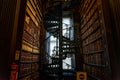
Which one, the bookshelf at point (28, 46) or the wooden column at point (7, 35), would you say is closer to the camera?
the wooden column at point (7, 35)

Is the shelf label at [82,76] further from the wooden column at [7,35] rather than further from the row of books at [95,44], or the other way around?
the wooden column at [7,35]

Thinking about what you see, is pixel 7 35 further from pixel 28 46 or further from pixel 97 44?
pixel 97 44

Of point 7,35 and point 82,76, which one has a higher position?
point 7,35

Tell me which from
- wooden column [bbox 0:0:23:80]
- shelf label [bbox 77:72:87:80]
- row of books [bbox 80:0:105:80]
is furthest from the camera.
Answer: row of books [bbox 80:0:105:80]

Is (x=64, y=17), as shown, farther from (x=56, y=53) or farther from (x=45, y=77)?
(x=45, y=77)

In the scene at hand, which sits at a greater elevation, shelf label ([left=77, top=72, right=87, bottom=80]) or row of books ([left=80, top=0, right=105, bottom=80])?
row of books ([left=80, top=0, right=105, bottom=80])

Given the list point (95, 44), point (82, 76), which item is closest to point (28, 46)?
point (82, 76)

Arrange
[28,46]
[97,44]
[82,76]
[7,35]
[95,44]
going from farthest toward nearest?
[28,46] → [95,44] → [97,44] → [82,76] → [7,35]

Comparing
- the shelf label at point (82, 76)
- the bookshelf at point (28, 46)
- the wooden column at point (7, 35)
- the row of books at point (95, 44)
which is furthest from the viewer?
the bookshelf at point (28, 46)

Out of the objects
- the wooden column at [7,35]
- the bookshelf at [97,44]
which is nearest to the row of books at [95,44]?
the bookshelf at [97,44]

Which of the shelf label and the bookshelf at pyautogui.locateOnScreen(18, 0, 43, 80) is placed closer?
the shelf label

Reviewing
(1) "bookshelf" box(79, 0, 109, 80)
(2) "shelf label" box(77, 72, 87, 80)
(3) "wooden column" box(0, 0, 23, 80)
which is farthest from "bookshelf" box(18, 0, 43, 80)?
(1) "bookshelf" box(79, 0, 109, 80)

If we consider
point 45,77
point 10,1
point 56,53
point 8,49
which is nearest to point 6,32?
point 8,49

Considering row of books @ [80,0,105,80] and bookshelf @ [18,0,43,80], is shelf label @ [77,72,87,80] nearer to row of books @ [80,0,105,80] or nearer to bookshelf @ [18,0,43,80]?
row of books @ [80,0,105,80]
